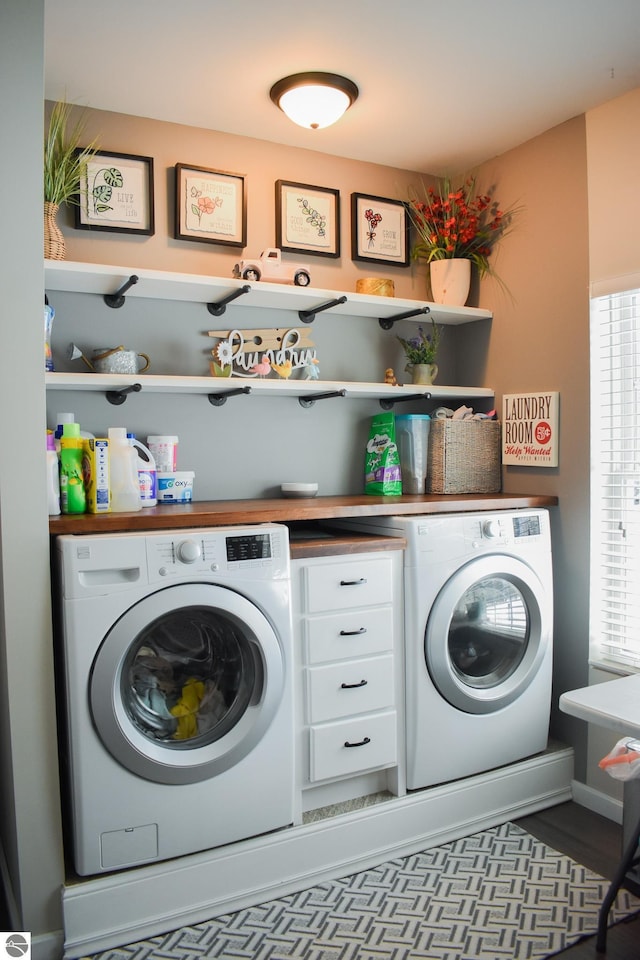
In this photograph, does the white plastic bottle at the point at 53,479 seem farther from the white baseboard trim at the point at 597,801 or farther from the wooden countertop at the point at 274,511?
the white baseboard trim at the point at 597,801

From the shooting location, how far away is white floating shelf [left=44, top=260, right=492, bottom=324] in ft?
7.21

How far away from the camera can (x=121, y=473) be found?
214 cm

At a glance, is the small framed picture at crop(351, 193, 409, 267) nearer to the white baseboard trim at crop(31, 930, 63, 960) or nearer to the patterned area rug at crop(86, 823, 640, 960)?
the patterned area rug at crop(86, 823, 640, 960)

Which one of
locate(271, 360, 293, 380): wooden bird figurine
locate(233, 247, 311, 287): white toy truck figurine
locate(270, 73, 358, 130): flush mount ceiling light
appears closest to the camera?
locate(270, 73, 358, 130): flush mount ceiling light

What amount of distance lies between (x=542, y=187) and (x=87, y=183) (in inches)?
66.1

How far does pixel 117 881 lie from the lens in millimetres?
1860

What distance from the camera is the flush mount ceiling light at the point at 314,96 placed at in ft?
7.47

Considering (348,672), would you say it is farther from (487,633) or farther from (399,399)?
(399,399)

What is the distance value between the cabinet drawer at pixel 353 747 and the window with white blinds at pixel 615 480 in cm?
86

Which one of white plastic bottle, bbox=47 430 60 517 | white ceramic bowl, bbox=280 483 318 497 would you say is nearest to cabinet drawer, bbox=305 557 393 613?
white ceramic bowl, bbox=280 483 318 497

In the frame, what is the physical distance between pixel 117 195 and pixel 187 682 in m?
1.67

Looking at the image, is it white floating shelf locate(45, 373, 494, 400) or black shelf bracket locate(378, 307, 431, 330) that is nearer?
white floating shelf locate(45, 373, 494, 400)


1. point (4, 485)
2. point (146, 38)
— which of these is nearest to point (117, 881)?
point (4, 485)

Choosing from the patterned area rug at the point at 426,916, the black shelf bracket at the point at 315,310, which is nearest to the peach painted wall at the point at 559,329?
the patterned area rug at the point at 426,916
